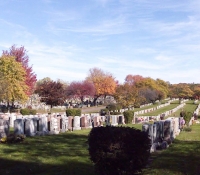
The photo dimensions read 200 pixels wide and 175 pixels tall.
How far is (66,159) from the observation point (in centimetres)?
1145

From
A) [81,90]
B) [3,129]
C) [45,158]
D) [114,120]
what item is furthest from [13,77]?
[45,158]

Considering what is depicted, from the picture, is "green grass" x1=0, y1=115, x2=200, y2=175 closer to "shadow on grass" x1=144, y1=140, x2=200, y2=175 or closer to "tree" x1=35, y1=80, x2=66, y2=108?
"shadow on grass" x1=144, y1=140, x2=200, y2=175

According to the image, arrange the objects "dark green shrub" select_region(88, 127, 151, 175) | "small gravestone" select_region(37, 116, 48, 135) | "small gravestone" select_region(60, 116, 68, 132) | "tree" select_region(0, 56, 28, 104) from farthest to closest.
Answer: "tree" select_region(0, 56, 28, 104) < "small gravestone" select_region(60, 116, 68, 132) < "small gravestone" select_region(37, 116, 48, 135) < "dark green shrub" select_region(88, 127, 151, 175)

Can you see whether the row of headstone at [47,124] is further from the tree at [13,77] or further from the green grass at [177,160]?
the tree at [13,77]

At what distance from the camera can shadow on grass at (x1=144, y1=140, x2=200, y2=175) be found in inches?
387

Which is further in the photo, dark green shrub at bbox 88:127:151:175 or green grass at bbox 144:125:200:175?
green grass at bbox 144:125:200:175

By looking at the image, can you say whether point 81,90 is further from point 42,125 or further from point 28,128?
point 28,128

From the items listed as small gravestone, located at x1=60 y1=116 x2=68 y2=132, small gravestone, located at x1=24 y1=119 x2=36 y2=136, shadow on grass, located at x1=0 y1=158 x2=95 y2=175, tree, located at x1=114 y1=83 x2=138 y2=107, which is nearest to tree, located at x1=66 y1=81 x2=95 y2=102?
tree, located at x1=114 y1=83 x2=138 y2=107

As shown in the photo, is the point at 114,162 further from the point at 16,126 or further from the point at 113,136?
the point at 16,126

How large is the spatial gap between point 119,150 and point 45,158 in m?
4.44

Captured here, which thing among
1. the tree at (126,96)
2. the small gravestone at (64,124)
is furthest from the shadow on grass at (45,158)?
the tree at (126,96)

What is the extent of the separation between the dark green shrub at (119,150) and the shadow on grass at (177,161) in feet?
5.19

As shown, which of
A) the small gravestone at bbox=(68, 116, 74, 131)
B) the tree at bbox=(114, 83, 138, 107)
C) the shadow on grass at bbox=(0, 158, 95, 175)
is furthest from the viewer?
the tree at bbox=(114, 83, 138, 107)

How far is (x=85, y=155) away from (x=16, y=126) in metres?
6.20
